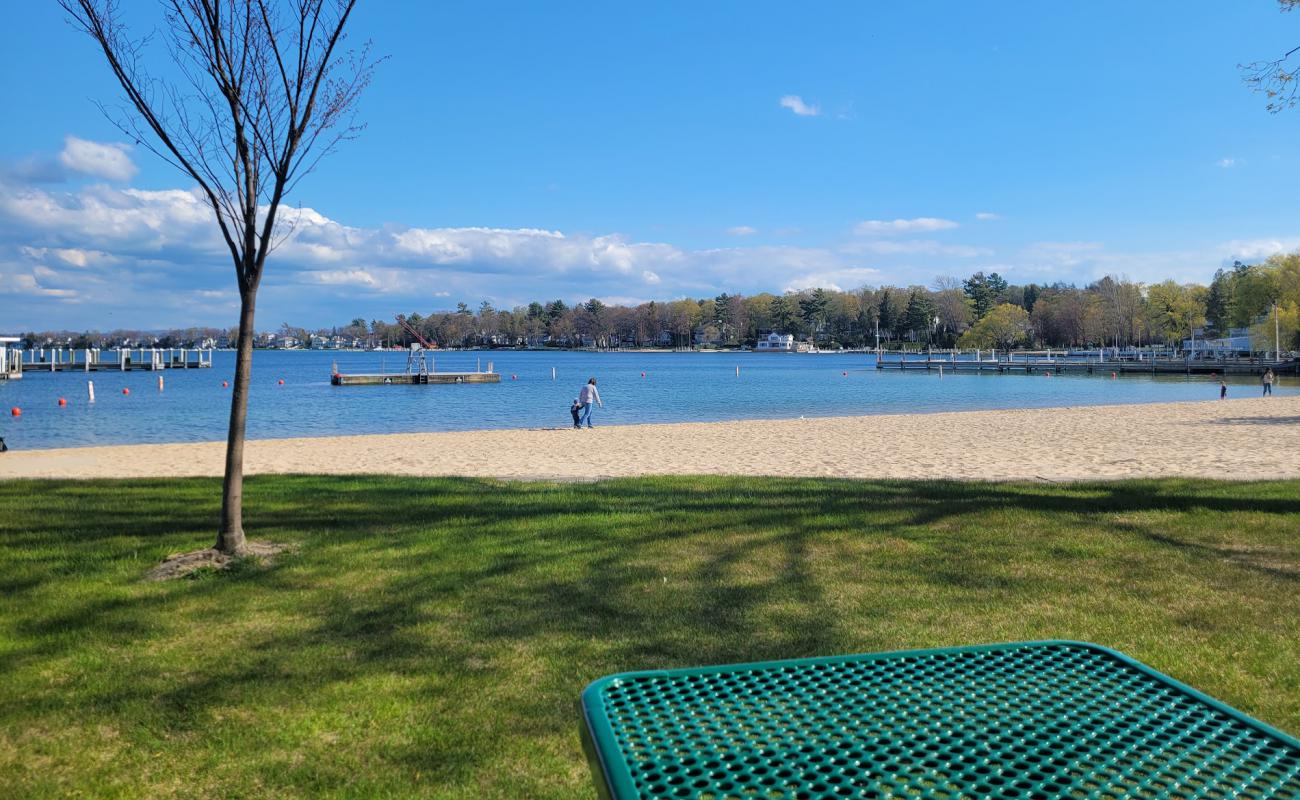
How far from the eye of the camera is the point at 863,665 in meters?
2.44

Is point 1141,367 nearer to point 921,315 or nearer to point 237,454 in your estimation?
point 921,315

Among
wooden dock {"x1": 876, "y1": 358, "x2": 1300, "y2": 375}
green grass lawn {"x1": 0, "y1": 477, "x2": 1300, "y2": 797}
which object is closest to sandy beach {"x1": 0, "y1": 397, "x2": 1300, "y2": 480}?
green grass lawn {"x1": 0, "y1": 477, "x2": 1300, "y2": 797}

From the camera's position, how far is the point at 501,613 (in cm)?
529

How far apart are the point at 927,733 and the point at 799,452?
16.3m

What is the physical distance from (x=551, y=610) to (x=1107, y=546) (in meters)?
Answer: 4.66

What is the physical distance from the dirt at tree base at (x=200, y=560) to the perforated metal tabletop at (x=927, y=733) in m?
5.16

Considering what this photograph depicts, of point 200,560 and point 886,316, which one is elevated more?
point 886,316

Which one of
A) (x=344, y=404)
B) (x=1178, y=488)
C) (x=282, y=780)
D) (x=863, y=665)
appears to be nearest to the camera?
(x=863, y=665)

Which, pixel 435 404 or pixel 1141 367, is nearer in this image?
pixel 435 404

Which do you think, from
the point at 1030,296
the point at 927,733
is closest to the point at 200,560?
the point at 927,733

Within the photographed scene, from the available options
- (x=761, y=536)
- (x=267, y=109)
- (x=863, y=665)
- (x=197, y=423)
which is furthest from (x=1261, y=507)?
(x=197, y=423)

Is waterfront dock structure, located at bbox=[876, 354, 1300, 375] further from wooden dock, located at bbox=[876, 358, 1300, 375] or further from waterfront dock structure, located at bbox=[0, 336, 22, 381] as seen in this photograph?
waterfront dock structure, located at bbox=[0, 336, 22, 381]

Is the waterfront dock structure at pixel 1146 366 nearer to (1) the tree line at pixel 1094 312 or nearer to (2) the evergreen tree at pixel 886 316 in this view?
(1) the tree line at pixel 1094 312

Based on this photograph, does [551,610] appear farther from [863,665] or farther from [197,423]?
[197,423]
